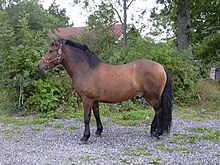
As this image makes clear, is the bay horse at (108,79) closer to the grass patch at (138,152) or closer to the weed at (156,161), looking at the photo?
the grass patch at (138,152)

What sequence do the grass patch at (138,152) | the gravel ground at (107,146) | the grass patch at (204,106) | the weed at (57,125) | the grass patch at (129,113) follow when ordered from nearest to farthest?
the gravel ground at (107,146) < the grass patch at (138,152) < the weed at (57,125) < the grass patch at (129,113) < the grass patch at (204,106)

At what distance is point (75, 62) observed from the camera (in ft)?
19.5

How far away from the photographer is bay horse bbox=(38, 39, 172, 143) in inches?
229

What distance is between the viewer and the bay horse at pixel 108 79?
581 cm

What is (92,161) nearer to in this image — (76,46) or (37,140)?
(37,140)

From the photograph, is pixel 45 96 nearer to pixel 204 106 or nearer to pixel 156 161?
pixel 204 106

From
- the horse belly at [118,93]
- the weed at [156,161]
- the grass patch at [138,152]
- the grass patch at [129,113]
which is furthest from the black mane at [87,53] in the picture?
the weed at [156,161]

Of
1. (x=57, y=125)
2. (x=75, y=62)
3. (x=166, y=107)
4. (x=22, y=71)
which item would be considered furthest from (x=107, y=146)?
(x=22, y=71)

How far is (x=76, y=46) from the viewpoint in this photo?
5977 mm

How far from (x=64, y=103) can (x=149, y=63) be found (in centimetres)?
360

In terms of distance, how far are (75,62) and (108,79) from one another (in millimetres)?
653

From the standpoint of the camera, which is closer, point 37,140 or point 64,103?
point 37,140

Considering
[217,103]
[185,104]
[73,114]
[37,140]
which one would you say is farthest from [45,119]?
[217,103]

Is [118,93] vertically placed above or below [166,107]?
above
